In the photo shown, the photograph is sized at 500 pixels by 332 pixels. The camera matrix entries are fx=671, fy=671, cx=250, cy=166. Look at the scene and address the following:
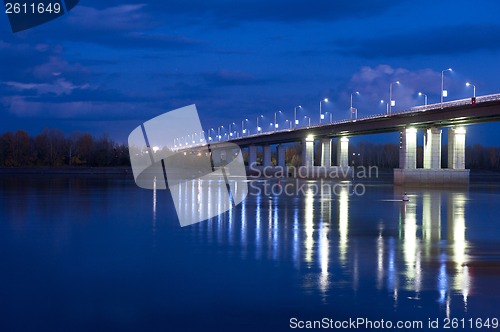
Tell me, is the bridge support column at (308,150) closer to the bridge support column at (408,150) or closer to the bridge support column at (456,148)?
the bridge support column at (408,150)

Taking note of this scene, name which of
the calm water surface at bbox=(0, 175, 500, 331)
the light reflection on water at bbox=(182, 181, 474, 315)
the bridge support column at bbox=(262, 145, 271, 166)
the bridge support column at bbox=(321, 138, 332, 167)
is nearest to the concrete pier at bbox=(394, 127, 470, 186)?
the bridge support column at bbox=(321, 138, 332, 167)

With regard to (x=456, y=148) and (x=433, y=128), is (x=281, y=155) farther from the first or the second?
(x=456, y=148)

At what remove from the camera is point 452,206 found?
4291 cm

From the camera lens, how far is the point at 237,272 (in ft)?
55.8

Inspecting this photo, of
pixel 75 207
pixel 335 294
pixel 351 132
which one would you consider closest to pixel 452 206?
pixel 75 207

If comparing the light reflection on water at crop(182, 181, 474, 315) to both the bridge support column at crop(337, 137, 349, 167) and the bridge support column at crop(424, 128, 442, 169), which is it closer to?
the bridge support column at crop(424, 128, 442, 169)

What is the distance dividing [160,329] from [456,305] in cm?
589

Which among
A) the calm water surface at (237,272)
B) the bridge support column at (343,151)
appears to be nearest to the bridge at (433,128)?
the bridge support column at (343,151)

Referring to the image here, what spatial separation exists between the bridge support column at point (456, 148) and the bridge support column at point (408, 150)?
483 cm

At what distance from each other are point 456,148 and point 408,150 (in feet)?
21.1

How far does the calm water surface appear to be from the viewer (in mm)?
12617

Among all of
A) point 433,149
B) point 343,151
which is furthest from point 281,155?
point 433,149

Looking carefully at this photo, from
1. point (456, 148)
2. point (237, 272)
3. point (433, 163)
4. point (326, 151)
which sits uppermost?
point (326, 151)

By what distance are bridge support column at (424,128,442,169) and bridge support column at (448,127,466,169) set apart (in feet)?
6.02
